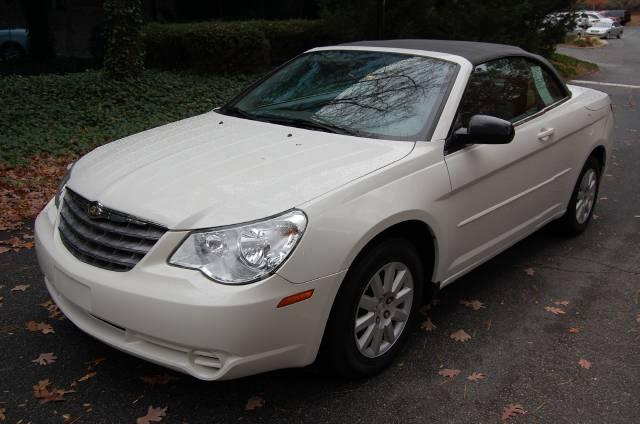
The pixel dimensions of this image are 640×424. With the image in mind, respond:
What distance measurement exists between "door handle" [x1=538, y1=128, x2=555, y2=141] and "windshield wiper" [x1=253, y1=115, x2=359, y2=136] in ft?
4.76

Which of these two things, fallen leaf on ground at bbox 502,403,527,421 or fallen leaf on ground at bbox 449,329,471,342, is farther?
fallen leaf on ground at bbox 449,329,471,342

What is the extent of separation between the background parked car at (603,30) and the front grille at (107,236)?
42.7 metres

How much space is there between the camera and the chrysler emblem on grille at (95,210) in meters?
3.06

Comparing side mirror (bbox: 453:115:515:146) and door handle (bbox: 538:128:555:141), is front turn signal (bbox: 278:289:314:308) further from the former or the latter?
door handle (bbox: 538:128:555:141)

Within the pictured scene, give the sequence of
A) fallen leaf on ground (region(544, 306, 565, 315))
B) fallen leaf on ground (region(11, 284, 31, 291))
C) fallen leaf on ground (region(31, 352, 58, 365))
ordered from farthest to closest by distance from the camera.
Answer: fallen leaf on ground (region(11, 284, 31, 291))
fallen leaf on ground (region(544, 306, 565, 315))
fallen leaf on ground (region(31, 352, 58, 365))

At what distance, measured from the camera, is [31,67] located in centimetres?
→ 1556

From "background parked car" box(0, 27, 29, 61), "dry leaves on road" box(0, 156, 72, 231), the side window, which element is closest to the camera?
the side window

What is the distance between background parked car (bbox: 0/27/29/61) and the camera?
1811 centimetres

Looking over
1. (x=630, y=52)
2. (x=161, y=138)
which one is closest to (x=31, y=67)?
(x=161, y=138)

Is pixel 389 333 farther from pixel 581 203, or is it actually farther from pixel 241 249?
pixel 581 203

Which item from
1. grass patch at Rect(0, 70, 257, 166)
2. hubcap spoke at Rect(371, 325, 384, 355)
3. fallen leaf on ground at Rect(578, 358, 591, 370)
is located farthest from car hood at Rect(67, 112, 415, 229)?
grass patch at Rect(0, 70, 257, 166)

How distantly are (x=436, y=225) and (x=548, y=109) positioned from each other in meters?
1.78

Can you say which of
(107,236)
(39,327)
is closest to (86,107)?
(39,327)

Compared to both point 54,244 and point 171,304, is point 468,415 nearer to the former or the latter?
point 171,304
